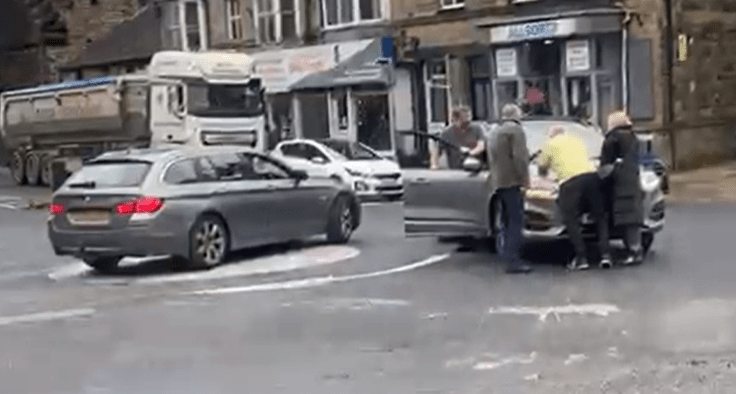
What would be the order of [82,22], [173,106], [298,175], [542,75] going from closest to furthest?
[298,175], [542,75], [173,106], [82,22]

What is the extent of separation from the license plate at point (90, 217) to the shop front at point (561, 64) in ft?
48.0

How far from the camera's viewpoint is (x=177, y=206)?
1494cm

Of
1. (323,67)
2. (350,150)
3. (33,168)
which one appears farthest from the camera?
(33,168)

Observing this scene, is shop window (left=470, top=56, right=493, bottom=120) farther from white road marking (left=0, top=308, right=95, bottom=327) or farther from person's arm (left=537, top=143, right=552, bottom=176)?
white road marking (left=0, top=308, right=95, bottom=327)

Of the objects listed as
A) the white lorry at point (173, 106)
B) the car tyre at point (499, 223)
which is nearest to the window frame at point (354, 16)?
the white lorry at point (173, 106)

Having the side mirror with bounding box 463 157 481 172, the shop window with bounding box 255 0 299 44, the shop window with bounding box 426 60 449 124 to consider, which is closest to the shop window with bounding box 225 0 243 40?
the shop window with bounding box 255 0 299 44

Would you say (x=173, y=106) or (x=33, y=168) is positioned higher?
(x=173, y=106)

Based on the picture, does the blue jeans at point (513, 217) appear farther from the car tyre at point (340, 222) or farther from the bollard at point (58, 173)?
the bollard at point (58, 173)

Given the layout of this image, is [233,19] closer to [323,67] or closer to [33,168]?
A: [323,67]

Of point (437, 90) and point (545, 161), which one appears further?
point (437, 90)

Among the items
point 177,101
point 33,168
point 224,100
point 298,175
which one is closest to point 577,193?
point 298,175

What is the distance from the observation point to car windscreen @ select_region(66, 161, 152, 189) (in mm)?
15195

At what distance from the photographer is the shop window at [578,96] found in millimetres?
29531

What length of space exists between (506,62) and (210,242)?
17125 millimetres
